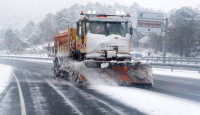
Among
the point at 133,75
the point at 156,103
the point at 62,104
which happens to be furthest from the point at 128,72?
the point at 62,104

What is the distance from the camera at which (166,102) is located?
7.46 meters

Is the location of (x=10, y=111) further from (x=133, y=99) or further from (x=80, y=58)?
(x=80, y=58)

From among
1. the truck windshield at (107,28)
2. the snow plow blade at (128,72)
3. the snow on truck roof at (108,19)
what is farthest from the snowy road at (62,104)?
the snow on truck roof at (108,19)

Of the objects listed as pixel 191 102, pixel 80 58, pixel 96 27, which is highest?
pixel 96 27

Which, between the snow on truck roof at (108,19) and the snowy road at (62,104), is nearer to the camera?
the snowy road at (62,104)

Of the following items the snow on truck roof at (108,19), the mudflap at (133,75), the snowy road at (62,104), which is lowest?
the snowy road at (62,104)

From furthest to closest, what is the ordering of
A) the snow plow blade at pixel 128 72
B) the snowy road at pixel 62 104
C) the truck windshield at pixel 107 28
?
the truck windshield at pixel 107 28 → the snow plow blade at pixel 128 72 → the snowy road at pixel 62 104

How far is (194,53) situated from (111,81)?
38.5 metres

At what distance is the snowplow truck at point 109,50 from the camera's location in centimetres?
1105

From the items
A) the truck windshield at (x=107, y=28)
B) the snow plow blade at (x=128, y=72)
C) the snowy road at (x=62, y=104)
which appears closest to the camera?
the snowy road at (x=62, y=104)

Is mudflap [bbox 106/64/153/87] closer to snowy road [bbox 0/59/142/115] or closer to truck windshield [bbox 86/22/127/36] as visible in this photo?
truck windshield [bbox 86/22/127/36]

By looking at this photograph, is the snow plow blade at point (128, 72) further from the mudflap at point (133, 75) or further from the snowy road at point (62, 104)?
the snowy road at point (62, 104)

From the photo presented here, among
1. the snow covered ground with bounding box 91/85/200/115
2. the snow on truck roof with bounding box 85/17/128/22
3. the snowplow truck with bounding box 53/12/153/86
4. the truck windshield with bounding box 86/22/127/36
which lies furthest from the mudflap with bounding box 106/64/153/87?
the snow on truck roof with bounding box 85/17/128/22

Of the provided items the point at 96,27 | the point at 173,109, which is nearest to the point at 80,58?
the point at 96,27
